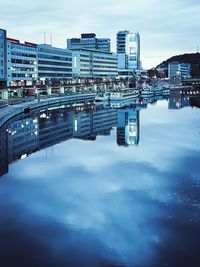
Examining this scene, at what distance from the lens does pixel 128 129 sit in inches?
2350

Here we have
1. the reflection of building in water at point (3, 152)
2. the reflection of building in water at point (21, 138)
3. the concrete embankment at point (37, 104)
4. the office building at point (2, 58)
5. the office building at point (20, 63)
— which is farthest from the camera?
the office building at point (20, 63)

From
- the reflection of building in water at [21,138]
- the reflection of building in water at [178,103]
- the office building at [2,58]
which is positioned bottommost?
the reflection of building in water at [21,138]

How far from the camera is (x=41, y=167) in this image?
3528 cm

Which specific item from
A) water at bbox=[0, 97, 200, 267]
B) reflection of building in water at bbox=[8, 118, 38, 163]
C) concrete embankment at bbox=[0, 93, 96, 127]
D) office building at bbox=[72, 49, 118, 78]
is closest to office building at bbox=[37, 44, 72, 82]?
office building at bbox=[72, 49, 118, 78]

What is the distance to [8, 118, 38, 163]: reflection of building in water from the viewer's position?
41.4 metres

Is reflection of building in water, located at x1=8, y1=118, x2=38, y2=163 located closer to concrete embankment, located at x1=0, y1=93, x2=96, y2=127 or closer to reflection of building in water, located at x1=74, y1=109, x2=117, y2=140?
concrete embankment, located at x1=0, y1=93, x2=96, y2=127

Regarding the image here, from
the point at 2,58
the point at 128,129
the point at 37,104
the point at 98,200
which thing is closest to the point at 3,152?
the point at 98,200

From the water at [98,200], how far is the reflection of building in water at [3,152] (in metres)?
0.09

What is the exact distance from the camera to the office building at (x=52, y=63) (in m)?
134

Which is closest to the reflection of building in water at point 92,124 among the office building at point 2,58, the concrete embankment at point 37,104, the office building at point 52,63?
the concrete embankment at point 37,104

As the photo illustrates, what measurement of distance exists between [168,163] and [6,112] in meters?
32.8

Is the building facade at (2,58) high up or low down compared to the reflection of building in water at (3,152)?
up

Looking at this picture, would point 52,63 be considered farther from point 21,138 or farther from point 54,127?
point 21,138

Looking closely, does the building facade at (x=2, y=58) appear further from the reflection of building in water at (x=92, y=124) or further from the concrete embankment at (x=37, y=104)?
the reflection of building in water at (x=92, y=124)
